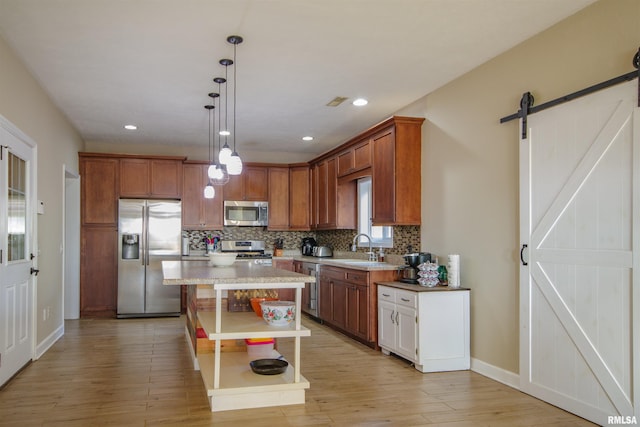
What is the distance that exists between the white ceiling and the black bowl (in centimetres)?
240

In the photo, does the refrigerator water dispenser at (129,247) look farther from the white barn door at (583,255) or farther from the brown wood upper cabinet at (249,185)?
the white barn door at (583,255)

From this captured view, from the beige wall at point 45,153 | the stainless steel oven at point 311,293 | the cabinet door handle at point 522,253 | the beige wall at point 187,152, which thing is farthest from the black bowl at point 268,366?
the beige wall at point 187,152

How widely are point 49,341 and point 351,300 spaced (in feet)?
10.7

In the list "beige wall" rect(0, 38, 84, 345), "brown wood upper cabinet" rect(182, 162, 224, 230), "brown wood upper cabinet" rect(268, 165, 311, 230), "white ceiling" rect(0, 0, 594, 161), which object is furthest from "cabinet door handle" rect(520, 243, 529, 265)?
"brown wood upper cabinet" rect(182, 162, 224, 230)

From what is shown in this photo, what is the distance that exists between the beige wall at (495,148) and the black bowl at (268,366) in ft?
5.86

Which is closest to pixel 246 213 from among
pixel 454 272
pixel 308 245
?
pixel 308 245

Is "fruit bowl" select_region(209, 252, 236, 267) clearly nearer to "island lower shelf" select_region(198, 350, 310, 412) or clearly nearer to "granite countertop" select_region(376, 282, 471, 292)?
"island lower shelf" select_region(198, 350, 310, 412)

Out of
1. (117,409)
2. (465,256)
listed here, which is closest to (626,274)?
(465,256)

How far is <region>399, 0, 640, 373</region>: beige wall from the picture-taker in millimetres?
3227

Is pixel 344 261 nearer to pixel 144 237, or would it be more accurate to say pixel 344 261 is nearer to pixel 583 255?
pixel 144 237

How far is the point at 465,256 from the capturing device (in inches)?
179

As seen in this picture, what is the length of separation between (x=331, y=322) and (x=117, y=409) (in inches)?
130

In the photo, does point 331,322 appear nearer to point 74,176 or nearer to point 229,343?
point 229,343

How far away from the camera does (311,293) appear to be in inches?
280
